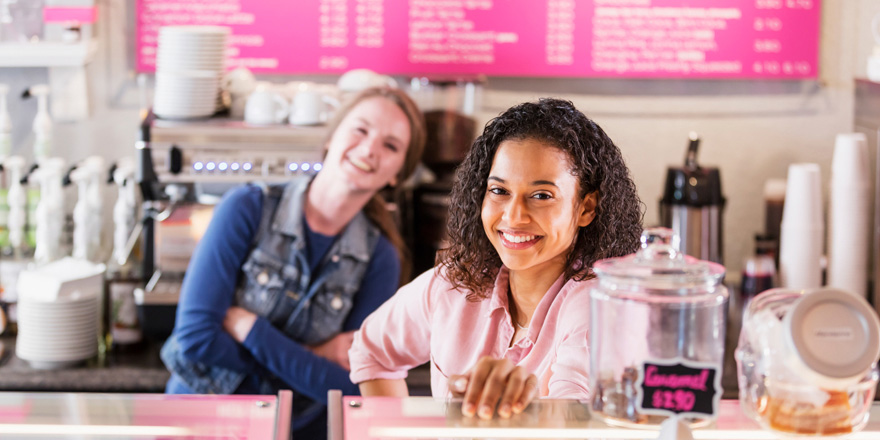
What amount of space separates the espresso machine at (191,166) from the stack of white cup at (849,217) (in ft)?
4.66

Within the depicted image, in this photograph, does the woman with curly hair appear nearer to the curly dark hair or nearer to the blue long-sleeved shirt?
the curly dark hair

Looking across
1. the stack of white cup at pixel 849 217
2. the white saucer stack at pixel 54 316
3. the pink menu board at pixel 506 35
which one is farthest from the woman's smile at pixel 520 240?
the pink menu board at pixel 506 35

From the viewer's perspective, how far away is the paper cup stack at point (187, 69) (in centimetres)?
256

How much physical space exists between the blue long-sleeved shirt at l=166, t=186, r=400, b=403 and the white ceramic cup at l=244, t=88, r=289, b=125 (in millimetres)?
314

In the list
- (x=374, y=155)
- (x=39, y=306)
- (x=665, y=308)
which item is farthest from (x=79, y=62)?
(x=665, y=308)

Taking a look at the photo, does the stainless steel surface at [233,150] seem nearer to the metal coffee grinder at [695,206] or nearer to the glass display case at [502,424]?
the metal coffee grinder at [695,206]

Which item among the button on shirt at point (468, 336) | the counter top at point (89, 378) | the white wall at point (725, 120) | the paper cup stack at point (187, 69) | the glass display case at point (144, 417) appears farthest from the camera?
the white wall at point (725, 120)

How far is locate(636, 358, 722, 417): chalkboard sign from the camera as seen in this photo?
3.07 ft

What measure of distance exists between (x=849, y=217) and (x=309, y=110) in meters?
1.51

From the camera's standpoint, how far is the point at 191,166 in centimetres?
255

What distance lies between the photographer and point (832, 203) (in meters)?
2.80

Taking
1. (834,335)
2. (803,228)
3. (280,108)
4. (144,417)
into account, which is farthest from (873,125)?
(144,417)

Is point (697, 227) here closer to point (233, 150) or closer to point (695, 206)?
point (695, 206)

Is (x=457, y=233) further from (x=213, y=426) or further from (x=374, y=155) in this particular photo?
(x=374, y=155)
